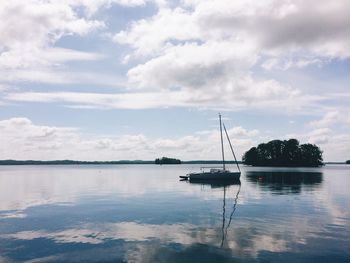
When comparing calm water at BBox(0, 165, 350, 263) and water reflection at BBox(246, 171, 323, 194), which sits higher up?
water reflection at BBox(246, 171, 323, 194)

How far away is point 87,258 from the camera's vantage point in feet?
76.8

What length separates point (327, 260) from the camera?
75.1 ft

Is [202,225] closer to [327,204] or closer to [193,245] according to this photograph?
[193,245]

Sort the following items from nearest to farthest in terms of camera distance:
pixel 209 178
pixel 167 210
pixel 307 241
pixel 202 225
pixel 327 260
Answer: pixel 327 260, pixel 307 241, pixel 202 225, pixel 167 210, pixel 209 178

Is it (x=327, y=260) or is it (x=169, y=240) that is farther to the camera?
(x=169, y=240)

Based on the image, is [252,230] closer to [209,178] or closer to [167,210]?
[167,210]

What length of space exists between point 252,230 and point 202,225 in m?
5.18

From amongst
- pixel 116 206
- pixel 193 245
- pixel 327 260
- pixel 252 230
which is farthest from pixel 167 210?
pixel 327 260

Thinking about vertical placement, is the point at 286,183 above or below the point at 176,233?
above

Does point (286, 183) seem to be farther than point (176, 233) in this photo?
Yes

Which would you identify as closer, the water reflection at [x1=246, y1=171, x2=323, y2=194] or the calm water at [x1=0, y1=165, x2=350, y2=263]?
the calm water at [x1=0, y1=165, x2=350, y2=263]

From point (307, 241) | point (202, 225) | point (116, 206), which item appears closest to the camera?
point (307, 241)

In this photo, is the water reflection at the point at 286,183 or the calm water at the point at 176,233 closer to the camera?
the calm water at the point at 176,233

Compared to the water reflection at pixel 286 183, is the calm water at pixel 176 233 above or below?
below
